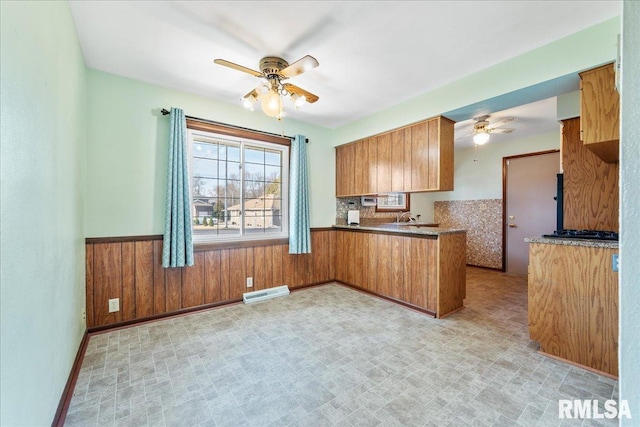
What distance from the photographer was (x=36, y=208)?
120 centimetres

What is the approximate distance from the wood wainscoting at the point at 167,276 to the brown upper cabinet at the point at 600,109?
3.37m

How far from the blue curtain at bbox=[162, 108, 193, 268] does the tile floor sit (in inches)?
28.2

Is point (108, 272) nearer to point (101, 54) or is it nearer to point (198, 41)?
point (101, 54)

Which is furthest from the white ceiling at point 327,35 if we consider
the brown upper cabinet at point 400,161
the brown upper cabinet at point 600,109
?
the brown upper cabinet at point 400,161

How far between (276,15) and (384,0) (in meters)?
0.75

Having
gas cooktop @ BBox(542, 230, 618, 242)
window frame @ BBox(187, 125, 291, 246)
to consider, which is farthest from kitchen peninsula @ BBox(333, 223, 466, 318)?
window frame @ BBox(187, 125, 291, 246)

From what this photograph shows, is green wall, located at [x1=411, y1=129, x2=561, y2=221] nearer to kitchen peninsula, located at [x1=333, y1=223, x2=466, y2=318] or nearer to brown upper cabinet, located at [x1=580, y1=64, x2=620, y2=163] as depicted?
kitchen peninsula, located at [x1=333, y1=223, x2=466, y2=318]

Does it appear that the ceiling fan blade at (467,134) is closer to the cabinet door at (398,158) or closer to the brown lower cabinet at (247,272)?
the cabinet door at (398,158)

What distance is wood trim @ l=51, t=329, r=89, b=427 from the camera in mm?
1454

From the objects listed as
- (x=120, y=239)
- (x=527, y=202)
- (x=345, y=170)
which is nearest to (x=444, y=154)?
(x=345, y=170)

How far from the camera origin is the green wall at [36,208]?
3.05 feet

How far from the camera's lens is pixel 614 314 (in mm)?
1852

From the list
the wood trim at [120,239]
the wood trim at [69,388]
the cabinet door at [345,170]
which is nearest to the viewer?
the wood trim at [69,388]

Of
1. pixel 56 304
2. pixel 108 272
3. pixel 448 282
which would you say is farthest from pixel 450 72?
pixel 108 272
